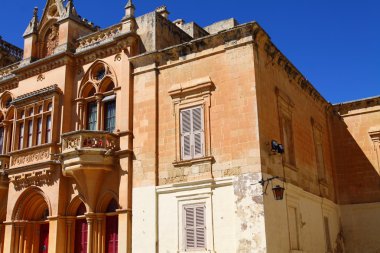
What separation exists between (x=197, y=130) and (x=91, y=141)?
3981mm

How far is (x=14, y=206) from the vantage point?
19.2m

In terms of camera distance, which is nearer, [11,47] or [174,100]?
[174,100]

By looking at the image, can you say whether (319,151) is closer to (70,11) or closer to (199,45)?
(199,45)

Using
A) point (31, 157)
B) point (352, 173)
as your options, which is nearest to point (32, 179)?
point (31, 157)

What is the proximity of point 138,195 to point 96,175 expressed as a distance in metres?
1.89

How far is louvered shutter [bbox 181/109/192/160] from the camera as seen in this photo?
1593 cm

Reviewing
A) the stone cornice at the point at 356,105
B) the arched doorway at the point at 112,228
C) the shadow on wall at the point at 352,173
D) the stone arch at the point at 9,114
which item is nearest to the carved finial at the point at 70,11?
the stone arch at the point at 9,114

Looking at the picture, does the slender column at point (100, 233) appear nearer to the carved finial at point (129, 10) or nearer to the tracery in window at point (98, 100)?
the tracery in window at point (98, 100)

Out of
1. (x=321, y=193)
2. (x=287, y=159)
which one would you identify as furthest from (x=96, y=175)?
(x=321, y=193)

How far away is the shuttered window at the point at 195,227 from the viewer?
1486 centimetres

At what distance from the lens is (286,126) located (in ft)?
57.6

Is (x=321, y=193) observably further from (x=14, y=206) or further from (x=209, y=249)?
(x=14, y=206)

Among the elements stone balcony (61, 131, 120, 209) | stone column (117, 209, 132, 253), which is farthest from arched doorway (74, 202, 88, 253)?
stone column (117, 209, 132, 253)

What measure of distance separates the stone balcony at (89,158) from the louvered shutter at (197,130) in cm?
310
